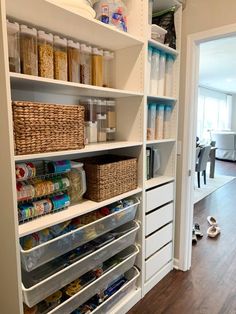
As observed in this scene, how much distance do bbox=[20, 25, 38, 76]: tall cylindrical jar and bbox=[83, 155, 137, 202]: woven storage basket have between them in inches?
24.9

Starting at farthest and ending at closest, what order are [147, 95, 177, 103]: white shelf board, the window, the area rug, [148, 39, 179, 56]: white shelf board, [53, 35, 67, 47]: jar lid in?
the window
the area rug
[147, 95, 177, 103]: white shelf board
[148, 39, 179, 56]: white shelf board
[53, 35, 67, 47]: jar lid

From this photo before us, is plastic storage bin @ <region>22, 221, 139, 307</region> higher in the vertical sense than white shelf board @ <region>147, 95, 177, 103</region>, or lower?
lower

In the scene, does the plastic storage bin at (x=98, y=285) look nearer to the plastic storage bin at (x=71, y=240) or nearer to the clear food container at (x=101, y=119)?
the plastic storage bin at (x=71, y=240)

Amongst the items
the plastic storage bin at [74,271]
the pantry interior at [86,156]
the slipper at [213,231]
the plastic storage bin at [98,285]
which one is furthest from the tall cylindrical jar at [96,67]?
the slipper at [213,231]

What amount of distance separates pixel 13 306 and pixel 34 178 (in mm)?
595

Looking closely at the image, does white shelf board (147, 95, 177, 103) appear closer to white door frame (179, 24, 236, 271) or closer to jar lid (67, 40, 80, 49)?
white door frame (179, 24, 236, 271)

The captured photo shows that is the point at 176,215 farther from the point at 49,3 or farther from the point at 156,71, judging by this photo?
the point at 49,3

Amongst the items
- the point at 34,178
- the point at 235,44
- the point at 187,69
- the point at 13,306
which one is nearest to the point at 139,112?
the point at 187,69

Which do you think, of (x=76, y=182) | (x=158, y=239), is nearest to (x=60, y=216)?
(x=76, y=182)

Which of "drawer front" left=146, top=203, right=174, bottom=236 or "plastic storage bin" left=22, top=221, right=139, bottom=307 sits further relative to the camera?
"drawer front" left=146, top=203, right=174, bottom=236

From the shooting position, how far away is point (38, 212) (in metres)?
1.21

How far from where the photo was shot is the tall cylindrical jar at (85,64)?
1.47m

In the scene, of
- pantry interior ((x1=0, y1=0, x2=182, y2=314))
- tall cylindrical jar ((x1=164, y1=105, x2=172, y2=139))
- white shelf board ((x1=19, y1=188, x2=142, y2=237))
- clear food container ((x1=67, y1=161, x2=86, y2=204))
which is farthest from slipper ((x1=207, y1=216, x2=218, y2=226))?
clear food container ((x1=67, y1=161, x2=86, y2=204))

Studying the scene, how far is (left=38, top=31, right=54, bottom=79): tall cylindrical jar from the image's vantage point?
121cm
